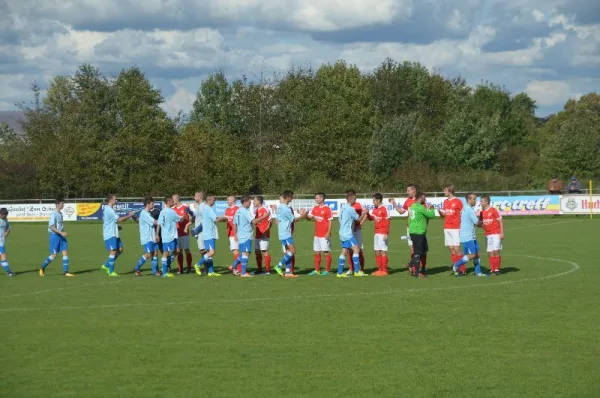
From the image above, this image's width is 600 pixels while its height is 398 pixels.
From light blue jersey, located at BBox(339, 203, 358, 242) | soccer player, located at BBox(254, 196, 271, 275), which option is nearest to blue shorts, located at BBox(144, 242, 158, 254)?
soccer player, located at BBox(254, 196, 271, 275)

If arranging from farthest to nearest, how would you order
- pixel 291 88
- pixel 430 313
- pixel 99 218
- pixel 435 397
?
pixel 291 88
pixel 99 218
pixel 430 313
pixel 435 397

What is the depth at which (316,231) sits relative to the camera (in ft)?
69.1

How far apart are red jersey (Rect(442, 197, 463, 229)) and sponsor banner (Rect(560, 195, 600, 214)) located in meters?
28.4

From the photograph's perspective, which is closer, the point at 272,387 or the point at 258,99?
the point at 272,387

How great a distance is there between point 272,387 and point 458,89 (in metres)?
90.9

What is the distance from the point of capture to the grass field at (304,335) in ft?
32.1

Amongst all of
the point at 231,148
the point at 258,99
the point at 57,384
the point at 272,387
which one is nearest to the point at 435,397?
the point at 272,387

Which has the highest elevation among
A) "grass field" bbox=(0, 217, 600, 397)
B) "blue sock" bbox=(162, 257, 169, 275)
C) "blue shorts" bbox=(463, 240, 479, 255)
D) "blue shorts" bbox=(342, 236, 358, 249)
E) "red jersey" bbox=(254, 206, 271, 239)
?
"red jersey" bbox=(254, 206, 271, 239)

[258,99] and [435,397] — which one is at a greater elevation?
[258,99]

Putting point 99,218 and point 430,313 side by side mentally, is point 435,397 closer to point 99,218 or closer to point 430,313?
point 430,313

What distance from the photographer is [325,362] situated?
1080 centimetres

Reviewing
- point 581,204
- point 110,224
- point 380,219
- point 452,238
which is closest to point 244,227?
point 380,219

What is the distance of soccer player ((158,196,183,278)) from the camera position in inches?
835

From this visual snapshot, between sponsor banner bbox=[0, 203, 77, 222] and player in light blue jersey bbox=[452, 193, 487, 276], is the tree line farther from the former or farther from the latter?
player in light blue jersey bbox=[452, 193, 487, 276]
